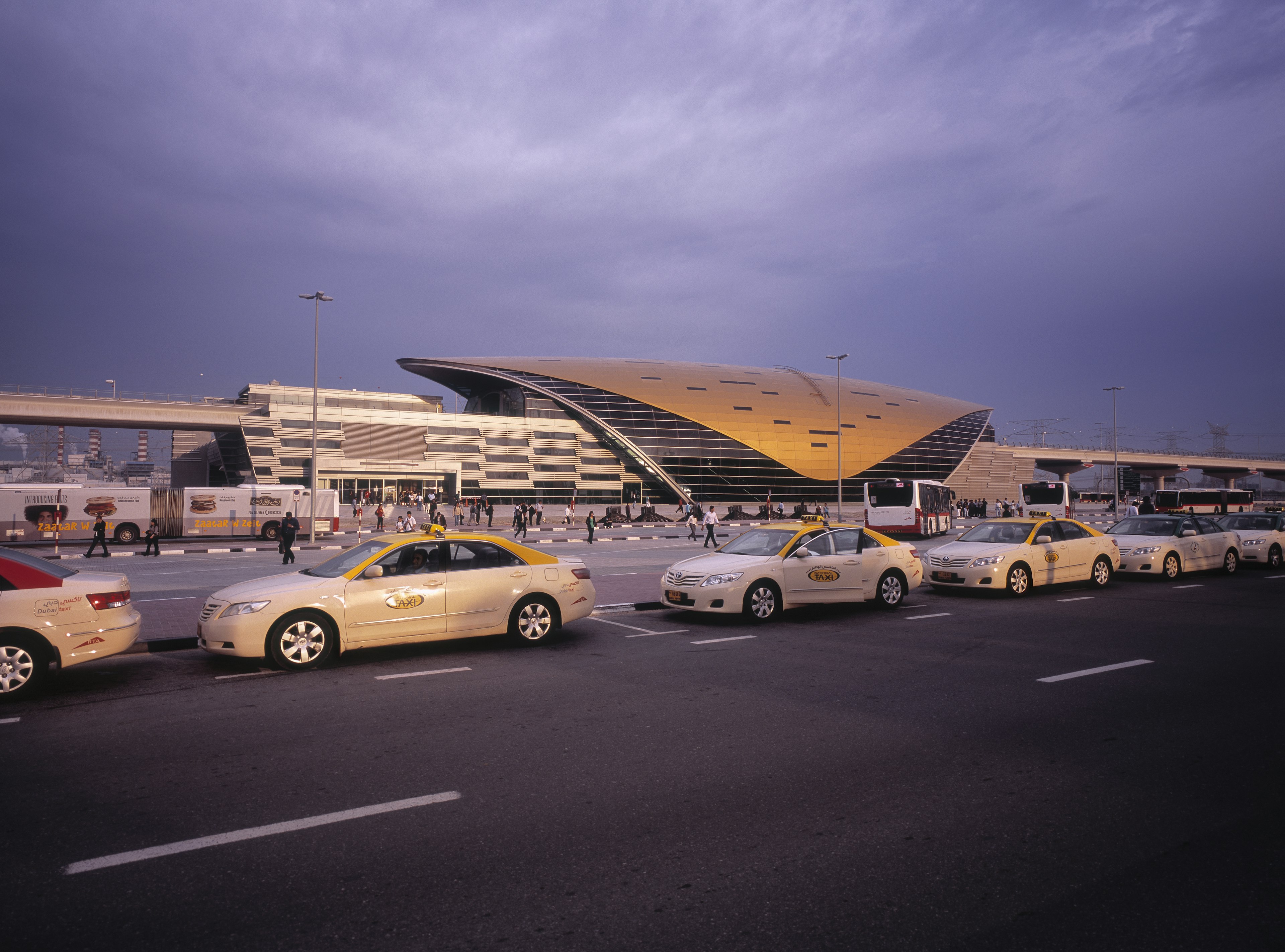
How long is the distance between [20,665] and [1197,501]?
158 feet

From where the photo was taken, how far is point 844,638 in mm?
9734

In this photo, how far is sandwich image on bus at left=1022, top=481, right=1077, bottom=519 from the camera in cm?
3788

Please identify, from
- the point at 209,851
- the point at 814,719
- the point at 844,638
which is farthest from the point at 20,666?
the point at 844,638

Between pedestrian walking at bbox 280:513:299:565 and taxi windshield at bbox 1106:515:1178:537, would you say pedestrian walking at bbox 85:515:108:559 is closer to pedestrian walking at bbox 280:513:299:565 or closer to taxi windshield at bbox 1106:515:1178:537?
pedestrian walking at bbox 280:513:299:565

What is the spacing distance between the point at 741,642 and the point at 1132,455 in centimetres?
14139

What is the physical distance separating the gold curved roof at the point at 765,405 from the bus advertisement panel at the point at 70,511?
4542 cm

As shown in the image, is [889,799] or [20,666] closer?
[889,799]

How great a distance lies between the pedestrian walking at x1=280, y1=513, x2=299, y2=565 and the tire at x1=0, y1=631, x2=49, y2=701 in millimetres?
13896

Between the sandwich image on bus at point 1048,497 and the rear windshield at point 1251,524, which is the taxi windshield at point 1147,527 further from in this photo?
the sandwich image on bus at point 1048,497

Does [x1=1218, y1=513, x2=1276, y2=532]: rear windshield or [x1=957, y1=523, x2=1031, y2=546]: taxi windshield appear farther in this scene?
[x1=1218, y1=513, x2=1276, y2=532]: rear windshield

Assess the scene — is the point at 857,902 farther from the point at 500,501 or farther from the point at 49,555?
the point at 500,501

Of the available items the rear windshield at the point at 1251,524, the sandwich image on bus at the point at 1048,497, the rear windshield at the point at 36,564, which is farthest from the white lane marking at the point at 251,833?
the sandwich image on bus at the point at 1048,497

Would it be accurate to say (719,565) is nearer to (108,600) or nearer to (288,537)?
(108,600)

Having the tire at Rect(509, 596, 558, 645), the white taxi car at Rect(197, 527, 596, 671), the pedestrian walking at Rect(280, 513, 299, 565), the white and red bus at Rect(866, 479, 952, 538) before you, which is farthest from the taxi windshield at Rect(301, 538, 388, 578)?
the white and red bus at Rect(866, 479, 952, 538)
